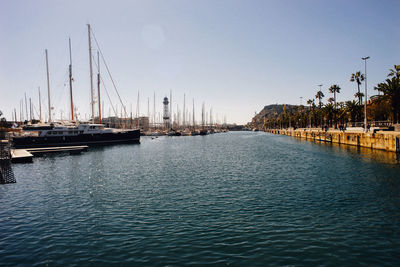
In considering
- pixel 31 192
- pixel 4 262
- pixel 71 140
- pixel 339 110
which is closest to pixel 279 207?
pixel 4 262

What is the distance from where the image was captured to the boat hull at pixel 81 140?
62.7 m

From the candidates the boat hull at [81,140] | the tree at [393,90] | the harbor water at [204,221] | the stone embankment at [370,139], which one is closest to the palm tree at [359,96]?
the stone embankment at [370,139]

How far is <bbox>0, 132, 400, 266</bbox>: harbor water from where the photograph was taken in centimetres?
1023

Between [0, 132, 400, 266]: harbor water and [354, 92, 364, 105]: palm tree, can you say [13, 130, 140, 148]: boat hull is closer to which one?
[0, 132, 400, 266]: harbor water

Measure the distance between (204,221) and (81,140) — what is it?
6596 centimetres

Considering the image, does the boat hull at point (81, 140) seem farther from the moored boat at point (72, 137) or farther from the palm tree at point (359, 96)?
the palm tree at point (359, 96)

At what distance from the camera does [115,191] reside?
2095 cm

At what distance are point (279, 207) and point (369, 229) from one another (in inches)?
194

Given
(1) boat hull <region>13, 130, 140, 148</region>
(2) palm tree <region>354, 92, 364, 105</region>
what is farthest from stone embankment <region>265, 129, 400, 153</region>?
(1) boat hull <region>13, 130, 140, 148</region>

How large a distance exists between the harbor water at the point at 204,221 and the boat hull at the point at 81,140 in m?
45.9

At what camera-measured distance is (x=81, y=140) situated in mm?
70188

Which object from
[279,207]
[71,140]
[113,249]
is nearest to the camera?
[113,249]

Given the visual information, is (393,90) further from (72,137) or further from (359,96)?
(72,137)

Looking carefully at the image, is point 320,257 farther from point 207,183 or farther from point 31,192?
point 31,192
